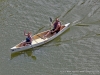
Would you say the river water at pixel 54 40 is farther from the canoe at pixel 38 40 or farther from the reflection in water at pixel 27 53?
the canoe at pixel 38 40

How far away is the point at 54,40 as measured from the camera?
2602 centimetres

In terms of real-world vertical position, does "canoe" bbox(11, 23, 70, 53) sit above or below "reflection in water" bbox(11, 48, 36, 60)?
above

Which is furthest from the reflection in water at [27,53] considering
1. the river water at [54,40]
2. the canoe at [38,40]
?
the canoe at [38,40]

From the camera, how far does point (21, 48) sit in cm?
2405

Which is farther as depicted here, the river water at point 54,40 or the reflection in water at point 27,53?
the reflection in water at point 27,53

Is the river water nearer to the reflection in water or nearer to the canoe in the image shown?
the reflection in water

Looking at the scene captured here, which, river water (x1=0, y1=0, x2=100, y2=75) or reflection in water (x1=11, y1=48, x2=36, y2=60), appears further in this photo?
reflection in water (x1=11, y1=48, x2=36, y2=60)

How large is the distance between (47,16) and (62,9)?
193 centimetres

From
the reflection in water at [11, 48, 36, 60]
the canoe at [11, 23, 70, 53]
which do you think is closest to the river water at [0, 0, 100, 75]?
the reflection in water at [11, 48, 36, 60]

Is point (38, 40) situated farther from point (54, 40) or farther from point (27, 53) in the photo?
point (27, 53)

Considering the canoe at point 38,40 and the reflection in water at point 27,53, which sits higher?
the canoe at point 38,40

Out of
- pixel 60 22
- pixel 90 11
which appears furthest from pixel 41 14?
pixel 90 11

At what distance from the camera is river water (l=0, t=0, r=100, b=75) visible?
2278 cm

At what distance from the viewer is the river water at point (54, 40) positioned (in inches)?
897
